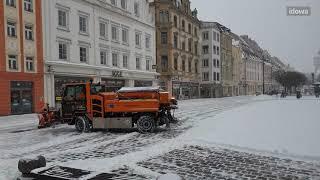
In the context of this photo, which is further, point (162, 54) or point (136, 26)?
point (162, 54)

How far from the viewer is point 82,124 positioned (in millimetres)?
16750

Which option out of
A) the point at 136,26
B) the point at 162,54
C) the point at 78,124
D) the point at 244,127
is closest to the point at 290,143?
the point at 244,127

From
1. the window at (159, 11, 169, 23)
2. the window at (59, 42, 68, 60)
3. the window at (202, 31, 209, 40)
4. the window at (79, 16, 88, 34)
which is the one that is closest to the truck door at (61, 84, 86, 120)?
the window at (59, 42, 68, 60)

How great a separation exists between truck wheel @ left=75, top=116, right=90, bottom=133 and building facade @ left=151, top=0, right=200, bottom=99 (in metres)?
37.5

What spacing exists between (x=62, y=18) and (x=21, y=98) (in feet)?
28.2

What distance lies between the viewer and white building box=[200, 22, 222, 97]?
2803 inches

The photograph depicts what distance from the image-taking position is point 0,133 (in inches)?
651

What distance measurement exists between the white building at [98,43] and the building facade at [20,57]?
0.91m

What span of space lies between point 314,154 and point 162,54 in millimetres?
46327

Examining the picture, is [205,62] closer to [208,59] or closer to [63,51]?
[208,59]

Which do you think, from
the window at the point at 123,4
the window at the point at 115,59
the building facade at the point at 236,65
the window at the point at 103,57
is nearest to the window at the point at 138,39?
the window at the point at 123,4

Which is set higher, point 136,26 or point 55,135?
point 136,26

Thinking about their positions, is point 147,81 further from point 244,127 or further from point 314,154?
point 314,154

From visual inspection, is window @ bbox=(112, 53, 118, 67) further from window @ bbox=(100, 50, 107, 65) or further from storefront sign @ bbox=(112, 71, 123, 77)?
window @ bbox=(100, 50, 107, 65)
